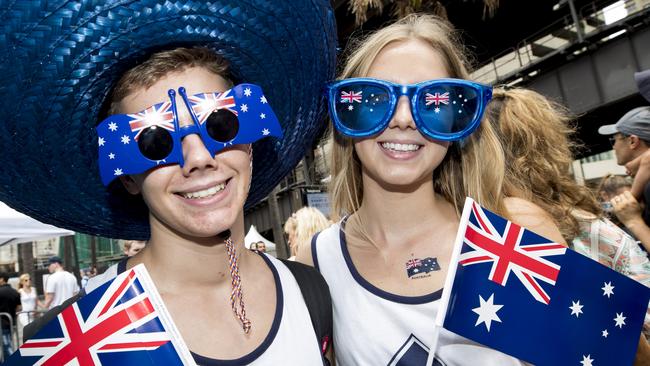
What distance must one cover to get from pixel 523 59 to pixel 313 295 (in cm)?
1512

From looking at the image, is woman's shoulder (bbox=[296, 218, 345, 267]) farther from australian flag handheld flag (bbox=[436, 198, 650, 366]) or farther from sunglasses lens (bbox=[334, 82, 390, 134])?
australian flag handheld flag (bbox=[436, 198, 650, 366])

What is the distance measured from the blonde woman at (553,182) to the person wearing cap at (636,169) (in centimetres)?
106

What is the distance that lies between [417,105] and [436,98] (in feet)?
0.30

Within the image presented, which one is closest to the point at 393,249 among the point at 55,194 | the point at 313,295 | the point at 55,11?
the point at 313,295

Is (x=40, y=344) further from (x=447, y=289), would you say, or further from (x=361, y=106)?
(x=361, y=106)

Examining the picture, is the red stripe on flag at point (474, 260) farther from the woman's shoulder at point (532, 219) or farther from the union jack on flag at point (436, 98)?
the union jack on flag at point (436, 98)

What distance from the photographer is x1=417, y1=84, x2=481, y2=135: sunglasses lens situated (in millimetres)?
2033

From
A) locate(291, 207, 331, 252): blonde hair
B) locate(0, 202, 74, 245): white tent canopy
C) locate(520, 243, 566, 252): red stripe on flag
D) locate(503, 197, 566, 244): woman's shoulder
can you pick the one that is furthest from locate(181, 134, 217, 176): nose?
locate(0, 202, 74, 245): white tent canopy

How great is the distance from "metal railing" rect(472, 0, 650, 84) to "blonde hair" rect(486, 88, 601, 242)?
8.00 m

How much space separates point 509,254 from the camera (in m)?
1.78

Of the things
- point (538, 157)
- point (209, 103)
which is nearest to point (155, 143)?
point (209, 103)

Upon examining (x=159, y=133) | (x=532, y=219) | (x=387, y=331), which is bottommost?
(x=387, y=331)

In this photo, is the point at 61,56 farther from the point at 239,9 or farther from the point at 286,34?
the point at 286,34

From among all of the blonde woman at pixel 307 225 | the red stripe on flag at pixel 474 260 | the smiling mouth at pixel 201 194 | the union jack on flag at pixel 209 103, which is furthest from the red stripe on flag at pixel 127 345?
the blonde woman at pixel 307 225
